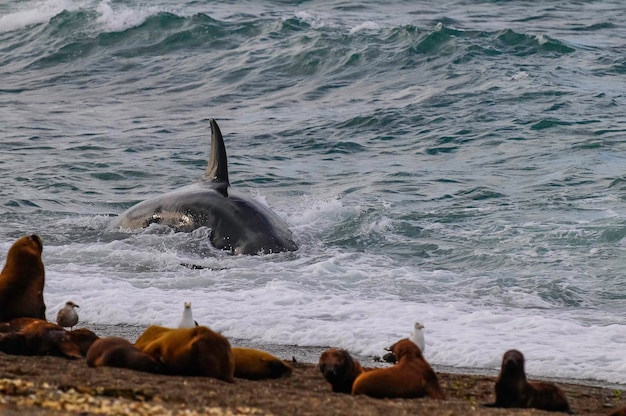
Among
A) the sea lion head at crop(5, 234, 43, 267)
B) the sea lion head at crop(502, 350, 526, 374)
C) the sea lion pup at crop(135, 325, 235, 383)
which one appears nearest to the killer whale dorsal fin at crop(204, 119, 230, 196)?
the sea lion head at crop(5, 234, 43, 267)

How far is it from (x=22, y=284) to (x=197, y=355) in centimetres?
226

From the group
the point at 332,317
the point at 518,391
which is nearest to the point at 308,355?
the point at 332,317

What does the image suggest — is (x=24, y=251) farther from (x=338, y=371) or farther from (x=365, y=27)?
(x=365, y=27)

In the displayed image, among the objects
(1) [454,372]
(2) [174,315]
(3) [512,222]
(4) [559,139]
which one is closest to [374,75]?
(4) [559,139]

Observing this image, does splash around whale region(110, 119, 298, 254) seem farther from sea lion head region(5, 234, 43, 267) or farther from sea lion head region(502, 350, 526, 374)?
sea lion head region(502, 350, 526, 374)

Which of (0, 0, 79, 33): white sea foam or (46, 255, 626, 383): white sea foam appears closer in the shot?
(46, 255, 626, 383): white sea foam

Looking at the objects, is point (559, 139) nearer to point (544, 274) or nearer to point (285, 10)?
point (544, 274)

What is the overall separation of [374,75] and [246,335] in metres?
16.8

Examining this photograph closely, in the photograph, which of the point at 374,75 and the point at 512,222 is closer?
the point at 512,222

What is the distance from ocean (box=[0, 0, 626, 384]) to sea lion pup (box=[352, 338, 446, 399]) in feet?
6.66

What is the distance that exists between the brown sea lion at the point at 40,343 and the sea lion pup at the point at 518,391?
287 centimetres

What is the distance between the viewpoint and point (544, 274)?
Answer: 1302cm

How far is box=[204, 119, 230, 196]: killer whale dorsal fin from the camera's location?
14430 millimetres

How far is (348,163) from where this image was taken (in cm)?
2031
